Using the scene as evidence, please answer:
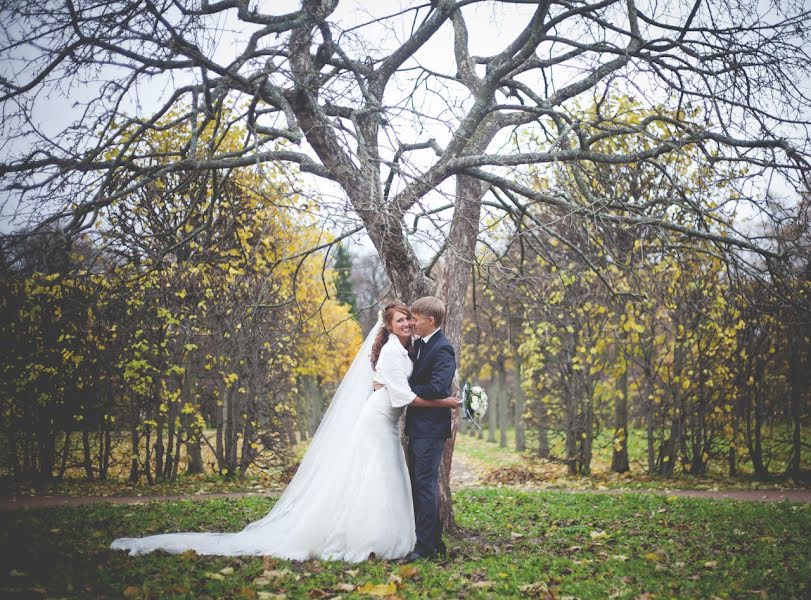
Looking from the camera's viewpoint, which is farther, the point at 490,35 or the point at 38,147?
the point at 490,35

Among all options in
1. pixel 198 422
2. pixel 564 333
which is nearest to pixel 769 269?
pixel 564 333

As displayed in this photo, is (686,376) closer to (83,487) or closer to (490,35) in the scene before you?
(490,35)

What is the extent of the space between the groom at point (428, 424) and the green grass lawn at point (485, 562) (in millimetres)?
291

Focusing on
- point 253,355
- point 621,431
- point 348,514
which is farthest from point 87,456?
point 621,431

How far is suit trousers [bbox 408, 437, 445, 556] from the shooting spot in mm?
5180

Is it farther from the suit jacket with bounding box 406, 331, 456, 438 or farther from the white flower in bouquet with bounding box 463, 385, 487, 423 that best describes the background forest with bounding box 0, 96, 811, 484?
the suit jacket with bounding box 406, 331, 456, 438

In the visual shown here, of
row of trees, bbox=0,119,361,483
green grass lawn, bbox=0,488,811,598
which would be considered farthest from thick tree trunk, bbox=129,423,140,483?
green grass lawn, bbox=0,488,811,598

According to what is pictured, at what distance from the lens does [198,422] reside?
452 inches

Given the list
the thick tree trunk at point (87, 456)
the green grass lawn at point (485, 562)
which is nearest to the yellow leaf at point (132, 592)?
the green grass lawn at point (485, 562)

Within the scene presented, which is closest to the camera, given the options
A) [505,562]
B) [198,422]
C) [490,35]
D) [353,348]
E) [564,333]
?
[505,562]

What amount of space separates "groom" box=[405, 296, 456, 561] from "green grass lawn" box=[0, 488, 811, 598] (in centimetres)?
29

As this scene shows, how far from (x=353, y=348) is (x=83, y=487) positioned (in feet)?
70.8

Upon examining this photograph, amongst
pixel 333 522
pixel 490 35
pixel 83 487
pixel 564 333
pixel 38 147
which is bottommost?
pixel 83 487

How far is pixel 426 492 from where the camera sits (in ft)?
17.1
